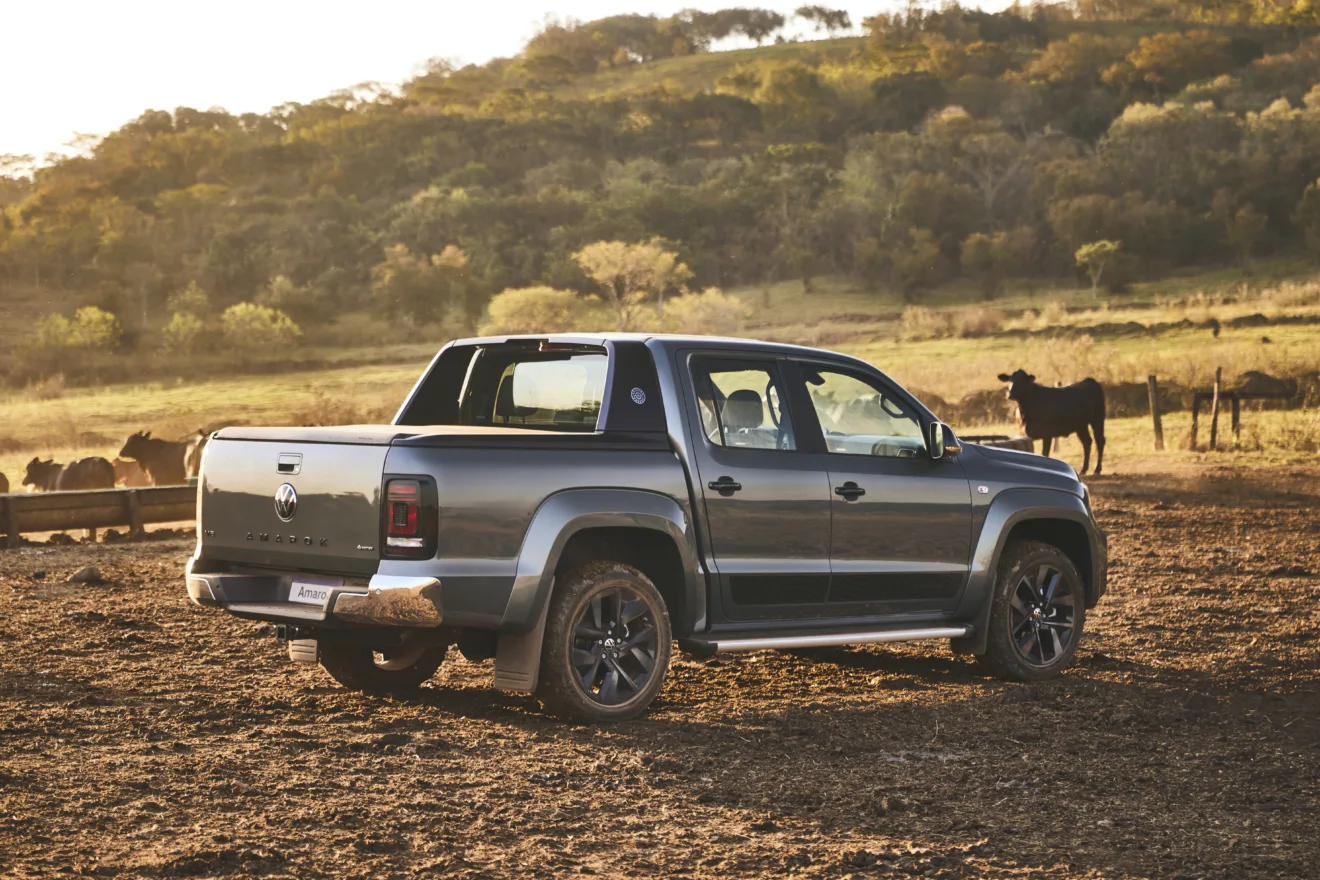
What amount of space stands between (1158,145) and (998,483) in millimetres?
99401

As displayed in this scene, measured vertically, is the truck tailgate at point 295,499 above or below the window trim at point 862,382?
below

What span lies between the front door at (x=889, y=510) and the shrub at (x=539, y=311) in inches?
2921

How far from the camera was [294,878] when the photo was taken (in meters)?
5.05

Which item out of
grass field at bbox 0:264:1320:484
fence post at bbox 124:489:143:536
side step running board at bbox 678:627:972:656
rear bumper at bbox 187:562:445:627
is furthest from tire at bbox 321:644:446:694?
grass field at bbox 0:264:1320:484

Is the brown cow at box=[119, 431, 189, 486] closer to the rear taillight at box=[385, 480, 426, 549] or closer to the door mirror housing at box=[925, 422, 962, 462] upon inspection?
the door mirror housing at box=[925, 422, 962, 462]

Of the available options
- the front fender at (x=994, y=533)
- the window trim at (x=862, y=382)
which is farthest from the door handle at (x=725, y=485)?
the front fender at (x=994, y=533)

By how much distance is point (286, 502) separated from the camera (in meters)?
7.13

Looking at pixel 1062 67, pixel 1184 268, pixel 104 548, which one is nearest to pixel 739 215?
pixel 1184 268

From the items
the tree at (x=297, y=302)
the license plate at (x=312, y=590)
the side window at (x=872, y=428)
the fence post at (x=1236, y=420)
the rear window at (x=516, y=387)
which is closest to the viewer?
the license plate at (x=312, y=590)

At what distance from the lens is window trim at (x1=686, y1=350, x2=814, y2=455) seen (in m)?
7.81

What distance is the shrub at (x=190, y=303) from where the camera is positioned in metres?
96.6

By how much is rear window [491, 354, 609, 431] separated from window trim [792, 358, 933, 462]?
1.08 metres

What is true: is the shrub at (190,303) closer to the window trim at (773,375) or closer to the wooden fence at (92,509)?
the wooden fence at (92,509)

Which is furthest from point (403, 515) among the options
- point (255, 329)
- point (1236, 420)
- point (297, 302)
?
point (297, 302)
